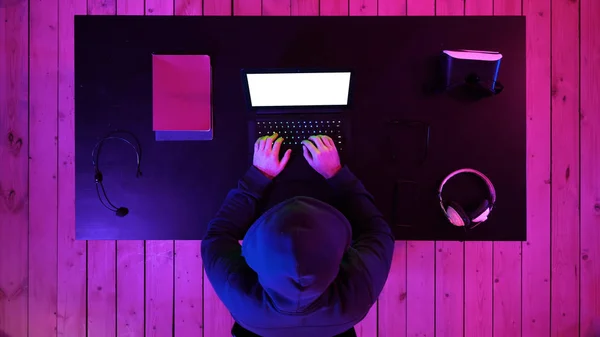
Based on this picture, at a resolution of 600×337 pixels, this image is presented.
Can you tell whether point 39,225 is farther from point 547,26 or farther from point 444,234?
point 547,26

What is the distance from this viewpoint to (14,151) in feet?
5.57

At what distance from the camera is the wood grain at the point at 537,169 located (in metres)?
1.65

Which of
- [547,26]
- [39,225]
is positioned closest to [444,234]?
[547,26]

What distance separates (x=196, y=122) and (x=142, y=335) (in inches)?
51.1

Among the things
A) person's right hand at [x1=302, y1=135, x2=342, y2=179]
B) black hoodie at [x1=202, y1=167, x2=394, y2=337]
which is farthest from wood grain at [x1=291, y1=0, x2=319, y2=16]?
black hoodie at [x1=202, y1=167, x2=394, y2=337]

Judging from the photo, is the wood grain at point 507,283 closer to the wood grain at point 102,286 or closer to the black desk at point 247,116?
the black desk at point 247,116

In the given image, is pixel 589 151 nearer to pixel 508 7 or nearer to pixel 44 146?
pixel 508 7

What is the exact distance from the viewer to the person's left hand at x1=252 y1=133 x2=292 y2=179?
1.08m

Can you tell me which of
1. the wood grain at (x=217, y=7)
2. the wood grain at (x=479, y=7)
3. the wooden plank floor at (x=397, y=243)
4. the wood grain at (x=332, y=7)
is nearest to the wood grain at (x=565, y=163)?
the wooden plank floor at (x=397, y=243)

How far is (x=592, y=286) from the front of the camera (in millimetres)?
1665

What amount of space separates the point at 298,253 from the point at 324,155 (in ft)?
1.60

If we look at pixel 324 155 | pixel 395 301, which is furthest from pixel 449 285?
pixel 324 155

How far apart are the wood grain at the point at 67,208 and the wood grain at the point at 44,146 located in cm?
3

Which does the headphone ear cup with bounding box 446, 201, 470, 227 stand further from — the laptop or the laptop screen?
the laptop screen
